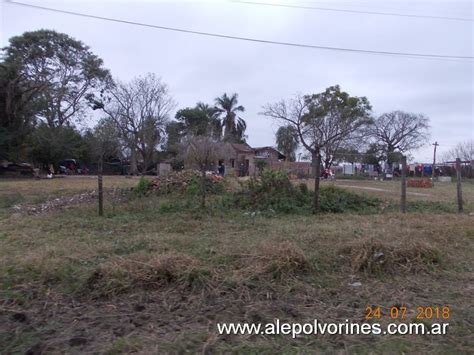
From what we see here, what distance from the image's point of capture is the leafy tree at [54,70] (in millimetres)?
34591

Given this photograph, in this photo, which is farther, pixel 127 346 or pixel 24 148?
pixel 24 148

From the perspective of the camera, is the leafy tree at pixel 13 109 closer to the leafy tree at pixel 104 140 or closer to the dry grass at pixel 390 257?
the leafy tree at pixel 104 140

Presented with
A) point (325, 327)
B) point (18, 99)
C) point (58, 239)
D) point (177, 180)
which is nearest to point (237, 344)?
point (325, 327)

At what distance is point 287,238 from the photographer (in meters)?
6.39

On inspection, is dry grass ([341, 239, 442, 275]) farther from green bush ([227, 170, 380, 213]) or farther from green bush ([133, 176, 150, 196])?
green bush ([133, 176, 150, 196])

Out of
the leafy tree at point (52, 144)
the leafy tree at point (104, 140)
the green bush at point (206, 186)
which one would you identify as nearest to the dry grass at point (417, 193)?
the green bush at point (206, 186)

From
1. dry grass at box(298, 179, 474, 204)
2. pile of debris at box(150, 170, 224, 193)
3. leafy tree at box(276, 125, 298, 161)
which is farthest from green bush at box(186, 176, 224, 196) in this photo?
leafy tree at box(276, 125, 298, 161)

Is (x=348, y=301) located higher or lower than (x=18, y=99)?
lower

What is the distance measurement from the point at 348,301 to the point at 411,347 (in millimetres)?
952

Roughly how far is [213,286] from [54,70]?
42702mm

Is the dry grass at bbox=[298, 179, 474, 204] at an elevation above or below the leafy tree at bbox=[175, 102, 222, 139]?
below

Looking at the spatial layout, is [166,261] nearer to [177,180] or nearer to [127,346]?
[127,346]

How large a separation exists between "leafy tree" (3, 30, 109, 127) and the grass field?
30.7m

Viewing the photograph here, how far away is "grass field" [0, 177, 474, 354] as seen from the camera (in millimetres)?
3080
